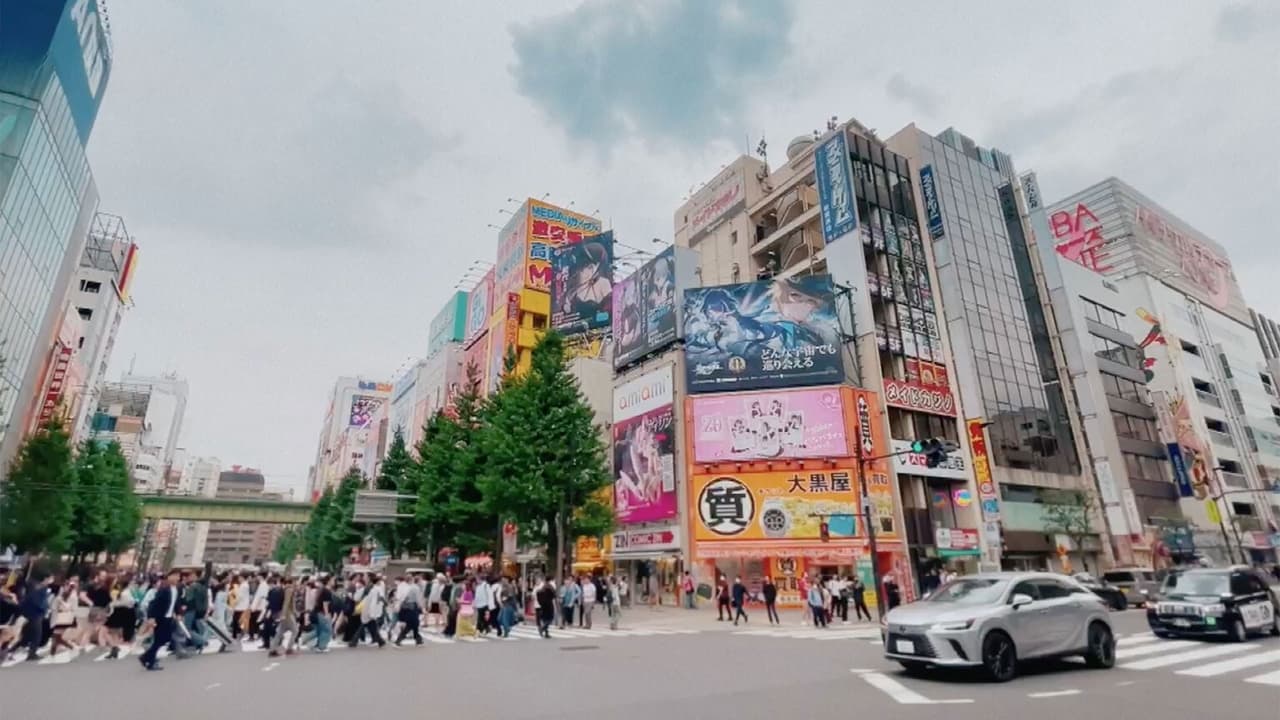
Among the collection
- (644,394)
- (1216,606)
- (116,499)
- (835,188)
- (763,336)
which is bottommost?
(1216,606)

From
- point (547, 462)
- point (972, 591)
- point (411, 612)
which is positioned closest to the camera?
point (972, 591)

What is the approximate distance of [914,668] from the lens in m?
9.15

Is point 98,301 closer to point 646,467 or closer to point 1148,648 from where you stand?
point 646,467

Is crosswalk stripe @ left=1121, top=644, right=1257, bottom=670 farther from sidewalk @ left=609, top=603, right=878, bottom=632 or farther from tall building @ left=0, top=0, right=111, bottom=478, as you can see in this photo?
tall building @ left=0, top=0, right=111, bottom=478

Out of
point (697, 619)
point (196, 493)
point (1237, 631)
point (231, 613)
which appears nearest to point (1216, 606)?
point (1237, 631)

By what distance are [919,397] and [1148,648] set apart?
24.8m

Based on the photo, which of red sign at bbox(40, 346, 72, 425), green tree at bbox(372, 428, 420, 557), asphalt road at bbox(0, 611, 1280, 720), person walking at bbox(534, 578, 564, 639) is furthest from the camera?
red sign at bbox(40, 346, 72, 425)

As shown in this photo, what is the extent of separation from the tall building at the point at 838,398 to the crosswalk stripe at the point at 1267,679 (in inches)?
683

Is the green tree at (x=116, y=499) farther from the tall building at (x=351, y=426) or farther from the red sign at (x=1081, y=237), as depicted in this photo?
the red sign at (x=1081, y=237)

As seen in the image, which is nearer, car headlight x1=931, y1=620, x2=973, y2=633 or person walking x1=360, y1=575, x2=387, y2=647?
car headlight x1=931, y1=620, x2=973, y2=633

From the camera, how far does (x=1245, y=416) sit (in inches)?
2248

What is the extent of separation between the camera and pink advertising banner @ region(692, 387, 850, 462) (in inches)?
1224

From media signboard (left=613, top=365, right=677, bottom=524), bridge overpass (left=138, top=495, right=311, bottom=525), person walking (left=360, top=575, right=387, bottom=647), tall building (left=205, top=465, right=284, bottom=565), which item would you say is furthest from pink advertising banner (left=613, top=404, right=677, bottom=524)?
tall building (left=205, top=465, right=284, bottom=565)

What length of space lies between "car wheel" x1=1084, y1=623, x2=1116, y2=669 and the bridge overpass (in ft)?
224
